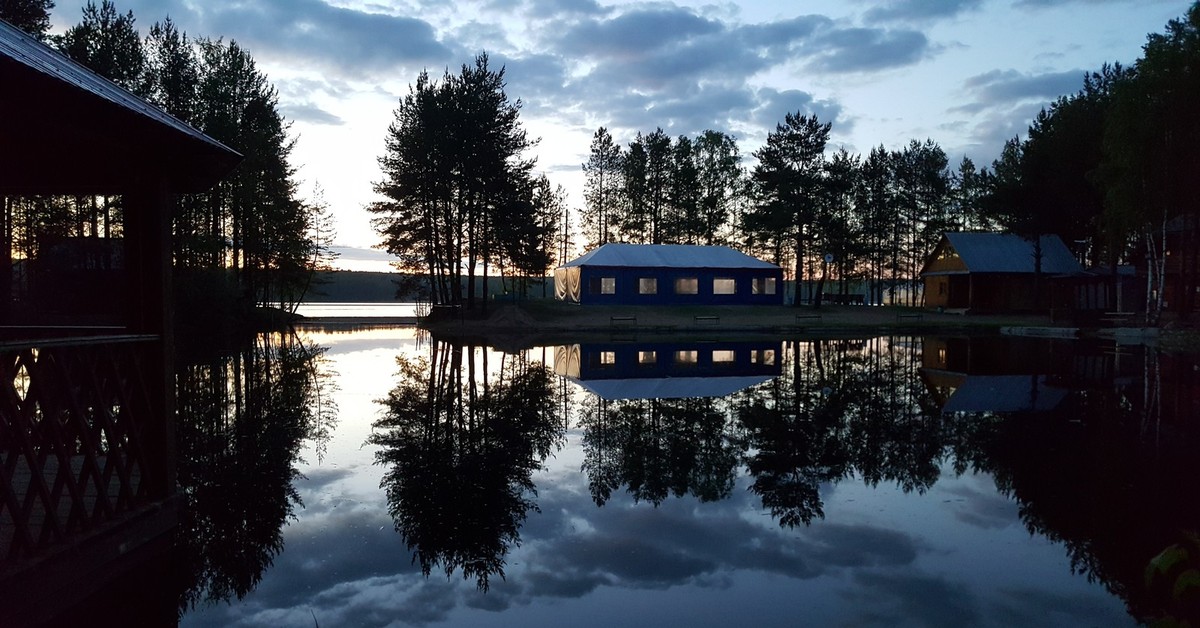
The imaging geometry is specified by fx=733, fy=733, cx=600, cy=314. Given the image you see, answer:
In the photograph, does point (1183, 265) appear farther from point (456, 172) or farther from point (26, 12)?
point (26, 12)

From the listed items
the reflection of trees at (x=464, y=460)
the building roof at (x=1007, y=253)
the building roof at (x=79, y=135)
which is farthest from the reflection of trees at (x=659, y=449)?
the building roof at (x=1007, y=253)

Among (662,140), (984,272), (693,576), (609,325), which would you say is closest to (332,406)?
(693,576)

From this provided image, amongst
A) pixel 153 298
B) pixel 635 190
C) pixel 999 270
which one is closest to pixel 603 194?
pixel 635 190

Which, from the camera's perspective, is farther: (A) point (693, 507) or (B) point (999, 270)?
(B) point (999, 270)

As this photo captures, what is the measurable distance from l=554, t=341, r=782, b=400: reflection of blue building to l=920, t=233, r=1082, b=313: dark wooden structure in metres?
28.5

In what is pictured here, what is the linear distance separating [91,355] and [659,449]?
788cm

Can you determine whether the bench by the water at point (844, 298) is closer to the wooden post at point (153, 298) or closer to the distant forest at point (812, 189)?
the distant forest at point (812, 189)

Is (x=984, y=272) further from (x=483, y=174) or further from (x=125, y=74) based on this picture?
(x=125, y=74)

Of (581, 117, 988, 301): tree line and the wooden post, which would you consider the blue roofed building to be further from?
the wooden post

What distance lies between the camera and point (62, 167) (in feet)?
23.8

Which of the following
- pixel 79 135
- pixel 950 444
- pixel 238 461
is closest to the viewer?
pixel 79 135

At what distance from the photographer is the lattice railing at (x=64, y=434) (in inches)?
208

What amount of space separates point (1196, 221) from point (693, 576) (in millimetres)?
40522

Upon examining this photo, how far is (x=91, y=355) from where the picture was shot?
6.22 metres
